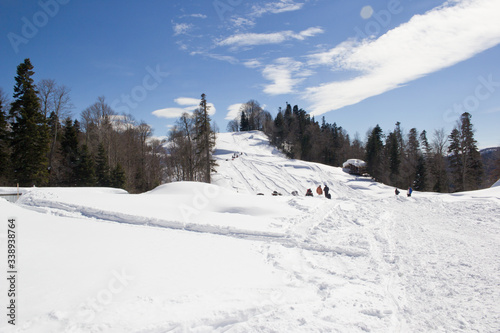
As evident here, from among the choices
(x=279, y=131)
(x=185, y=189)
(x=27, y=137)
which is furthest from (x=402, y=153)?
(x=27, y=137)

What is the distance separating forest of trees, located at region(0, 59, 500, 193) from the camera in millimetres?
24922

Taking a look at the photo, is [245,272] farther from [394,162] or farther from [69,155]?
[394,162]

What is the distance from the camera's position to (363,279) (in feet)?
19.1

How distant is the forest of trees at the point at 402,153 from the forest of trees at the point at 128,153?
0.59 feet

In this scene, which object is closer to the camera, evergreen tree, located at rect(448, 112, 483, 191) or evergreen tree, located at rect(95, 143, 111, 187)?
evergreen tree, located at rect(95, 143, 111, 187)

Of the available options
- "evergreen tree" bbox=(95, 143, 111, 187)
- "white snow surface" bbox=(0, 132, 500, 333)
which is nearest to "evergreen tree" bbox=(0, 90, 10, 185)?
"evergreen tree" bbox=(95, 143, 111, 187)

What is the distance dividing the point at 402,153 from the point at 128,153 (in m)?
62.9

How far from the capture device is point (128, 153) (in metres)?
44.3

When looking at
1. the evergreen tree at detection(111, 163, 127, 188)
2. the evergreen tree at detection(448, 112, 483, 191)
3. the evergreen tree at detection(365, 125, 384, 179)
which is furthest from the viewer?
the evergreen tree at detection(365, 125, 384, 179)

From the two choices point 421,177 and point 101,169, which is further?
point 421,177

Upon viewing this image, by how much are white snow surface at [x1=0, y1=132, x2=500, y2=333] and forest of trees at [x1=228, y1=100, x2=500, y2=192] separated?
3555 cm

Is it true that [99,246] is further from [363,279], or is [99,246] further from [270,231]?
[363,279]

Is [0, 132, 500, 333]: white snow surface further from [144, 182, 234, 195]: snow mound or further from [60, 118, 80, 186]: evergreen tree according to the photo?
[60, 118, 80, 186]: evergreen tree

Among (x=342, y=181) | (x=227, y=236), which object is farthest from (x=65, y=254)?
(x=342, y=181)
